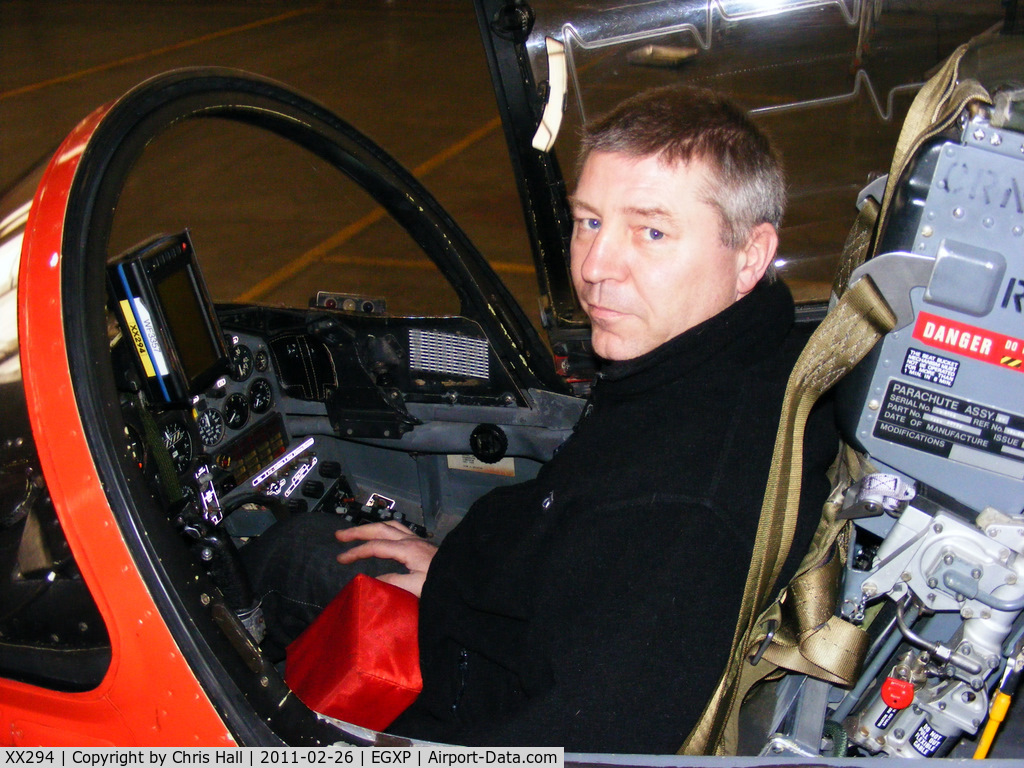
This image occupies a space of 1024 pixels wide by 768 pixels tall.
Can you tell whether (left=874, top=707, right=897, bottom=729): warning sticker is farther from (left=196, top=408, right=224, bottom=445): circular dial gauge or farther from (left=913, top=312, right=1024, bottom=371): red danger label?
(left=196, top=408, right=224, bottom=445): circular dial gauge

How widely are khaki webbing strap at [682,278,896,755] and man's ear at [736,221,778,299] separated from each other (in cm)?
22

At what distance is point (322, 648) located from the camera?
1.62 meters

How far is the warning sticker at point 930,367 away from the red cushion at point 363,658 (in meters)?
0.94

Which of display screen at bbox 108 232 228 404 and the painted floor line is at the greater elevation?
display screen at bbox 108 232 228 404

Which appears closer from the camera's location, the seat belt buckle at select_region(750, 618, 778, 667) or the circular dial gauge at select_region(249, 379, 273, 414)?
the seat belt buckle at select_region(750, 618, 778, 667)

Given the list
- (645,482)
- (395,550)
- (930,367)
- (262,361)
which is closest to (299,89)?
(262,361)

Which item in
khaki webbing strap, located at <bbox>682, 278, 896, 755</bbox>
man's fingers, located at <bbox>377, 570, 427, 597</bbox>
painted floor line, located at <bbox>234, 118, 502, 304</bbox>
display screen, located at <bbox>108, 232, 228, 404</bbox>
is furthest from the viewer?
painted floor line, located at <bbox>234, 118, 502, 304</bbox>

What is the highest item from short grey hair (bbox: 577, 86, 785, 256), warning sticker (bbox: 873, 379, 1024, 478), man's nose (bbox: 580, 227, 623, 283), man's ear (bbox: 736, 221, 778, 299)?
short grey hair (bbox: 577, 86, 785, 256)

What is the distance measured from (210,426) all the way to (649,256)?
125 cm

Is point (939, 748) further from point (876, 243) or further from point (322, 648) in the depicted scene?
point (322, 648)

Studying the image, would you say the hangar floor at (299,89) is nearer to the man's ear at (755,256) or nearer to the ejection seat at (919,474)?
the man's ear at (755,256)

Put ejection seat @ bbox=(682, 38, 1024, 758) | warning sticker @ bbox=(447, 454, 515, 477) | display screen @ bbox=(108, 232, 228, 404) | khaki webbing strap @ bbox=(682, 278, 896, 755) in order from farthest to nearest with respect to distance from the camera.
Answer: warning sticker @ bbox=(447, 454, 515, 477) → display screen @ bbox=(108, 232, 228, 404) → khaki webbing strap @ bbox=(682, 278, 896, 755) → ejection seat @ bbox=(682, 38, 1024, 758)

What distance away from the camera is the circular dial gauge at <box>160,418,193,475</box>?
2025mm

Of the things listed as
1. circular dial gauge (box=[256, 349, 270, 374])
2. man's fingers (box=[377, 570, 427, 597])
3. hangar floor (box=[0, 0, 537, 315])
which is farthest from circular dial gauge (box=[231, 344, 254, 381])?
man's fingers (box=[377, 570, 427, 597])
